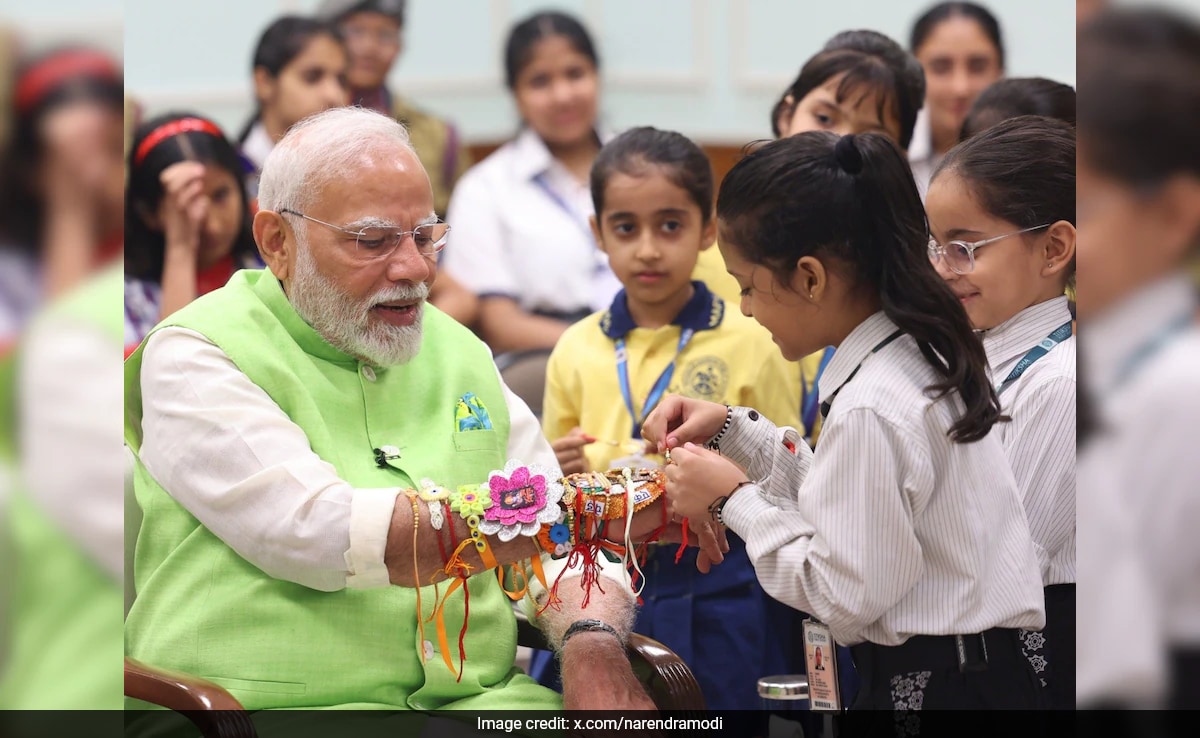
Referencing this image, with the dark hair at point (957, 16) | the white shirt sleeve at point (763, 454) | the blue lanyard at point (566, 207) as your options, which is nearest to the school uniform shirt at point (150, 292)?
the blue lanyard at point (566, 207)

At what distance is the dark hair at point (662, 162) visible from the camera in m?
3.39

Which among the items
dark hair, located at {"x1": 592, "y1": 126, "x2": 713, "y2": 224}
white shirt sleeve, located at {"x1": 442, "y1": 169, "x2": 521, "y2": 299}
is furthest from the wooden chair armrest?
white shirt sleeve, located at {"x1": 442, "y1": 169, "x2": 521, "y2": 299}

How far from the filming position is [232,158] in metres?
4.21

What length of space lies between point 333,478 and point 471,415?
418 millimetres

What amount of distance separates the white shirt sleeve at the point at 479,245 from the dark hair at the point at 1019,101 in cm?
189

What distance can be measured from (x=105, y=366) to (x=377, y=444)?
1.43 meters

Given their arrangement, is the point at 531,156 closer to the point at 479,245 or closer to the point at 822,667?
the point at 479,245

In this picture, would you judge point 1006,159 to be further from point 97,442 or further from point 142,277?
point 142,277

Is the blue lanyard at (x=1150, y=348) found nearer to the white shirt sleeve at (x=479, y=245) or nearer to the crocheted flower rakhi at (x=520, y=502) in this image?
the crocheted flower rakhi at (x=520, y=502)

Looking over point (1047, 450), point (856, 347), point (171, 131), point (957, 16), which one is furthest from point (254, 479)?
point (957, 16)

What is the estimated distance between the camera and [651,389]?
10.6ft

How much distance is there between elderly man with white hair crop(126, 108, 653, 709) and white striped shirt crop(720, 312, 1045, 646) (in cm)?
49

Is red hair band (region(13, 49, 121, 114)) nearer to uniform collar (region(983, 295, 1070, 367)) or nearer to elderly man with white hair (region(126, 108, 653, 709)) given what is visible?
elderly man with white hair (region(126, 108, 653, 709))

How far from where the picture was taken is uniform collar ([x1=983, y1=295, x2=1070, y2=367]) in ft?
8.31
